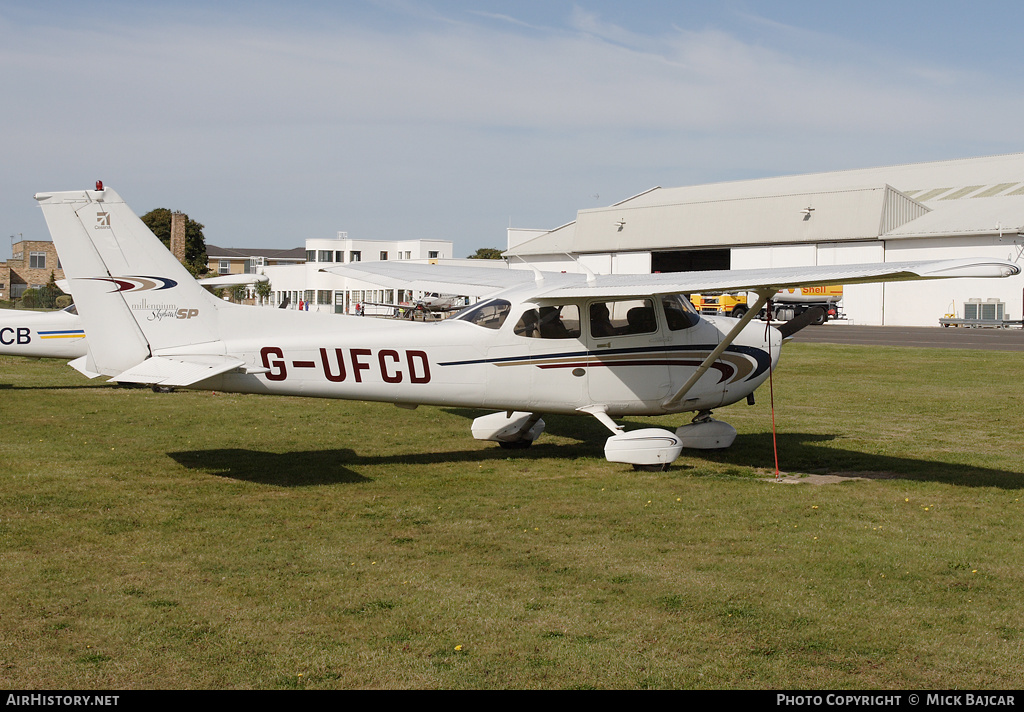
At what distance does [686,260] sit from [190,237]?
162 feet

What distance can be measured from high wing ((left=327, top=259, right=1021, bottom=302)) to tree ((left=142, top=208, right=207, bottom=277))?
77336 mm

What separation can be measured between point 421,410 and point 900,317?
44.0 m

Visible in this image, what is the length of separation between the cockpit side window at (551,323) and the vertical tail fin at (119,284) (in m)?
3.39

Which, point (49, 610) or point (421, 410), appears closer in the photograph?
point (49, 610)

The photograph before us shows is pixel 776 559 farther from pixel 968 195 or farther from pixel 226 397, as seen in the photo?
pixel 968 195

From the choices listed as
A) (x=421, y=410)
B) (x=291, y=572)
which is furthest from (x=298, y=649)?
(x=421, y=410)

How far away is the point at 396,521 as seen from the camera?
817cm

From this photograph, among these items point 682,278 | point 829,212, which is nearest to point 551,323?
point 682,278

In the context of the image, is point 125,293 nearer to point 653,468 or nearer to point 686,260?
point 653,468

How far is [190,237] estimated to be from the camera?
297 feet

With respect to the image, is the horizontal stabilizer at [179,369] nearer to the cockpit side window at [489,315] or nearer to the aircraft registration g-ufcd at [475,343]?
the aircraft registration g-ufcd at [475,343]

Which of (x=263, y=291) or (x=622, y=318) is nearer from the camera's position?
(x=622, y=318)

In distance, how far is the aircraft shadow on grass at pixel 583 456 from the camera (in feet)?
33.1

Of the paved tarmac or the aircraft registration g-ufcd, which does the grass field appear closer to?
the aircraft registration g-ufcd
